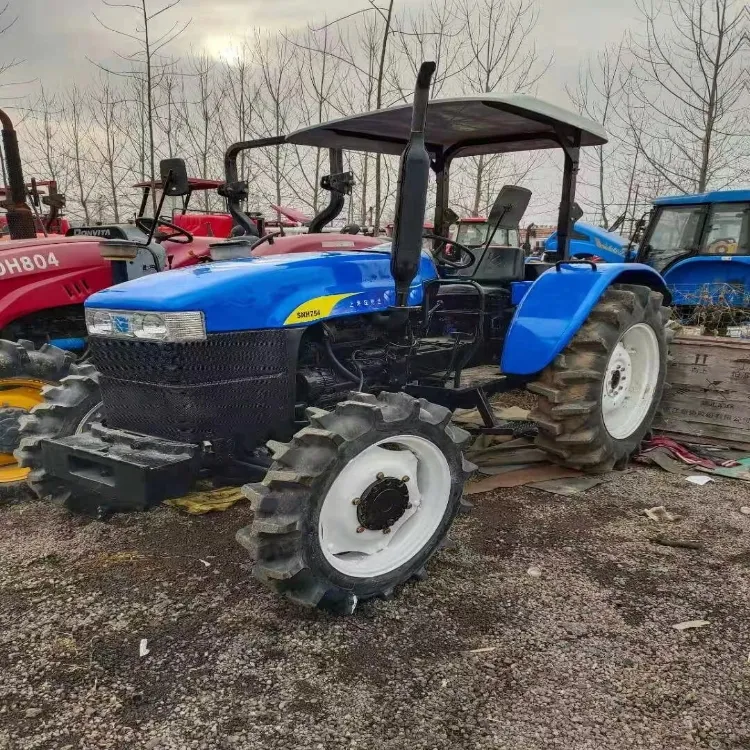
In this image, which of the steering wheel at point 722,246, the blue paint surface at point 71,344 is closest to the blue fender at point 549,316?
the blue paint surface at point 71,344

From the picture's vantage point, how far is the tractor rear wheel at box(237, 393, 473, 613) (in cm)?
234

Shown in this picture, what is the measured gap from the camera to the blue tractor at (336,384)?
8.17 feet

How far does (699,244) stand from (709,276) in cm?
42

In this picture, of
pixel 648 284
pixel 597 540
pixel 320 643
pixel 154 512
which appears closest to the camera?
pixel 320 643

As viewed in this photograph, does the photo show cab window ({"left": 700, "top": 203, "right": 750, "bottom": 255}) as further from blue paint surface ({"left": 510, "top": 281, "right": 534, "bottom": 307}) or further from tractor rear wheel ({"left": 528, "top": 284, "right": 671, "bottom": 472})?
blue paint surface ({"left": 510, "top": 281, "right": 534, "bottom": 307})

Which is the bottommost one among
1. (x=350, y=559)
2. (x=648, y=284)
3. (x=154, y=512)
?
(x=154, y=512)

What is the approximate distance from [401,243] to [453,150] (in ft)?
6.03

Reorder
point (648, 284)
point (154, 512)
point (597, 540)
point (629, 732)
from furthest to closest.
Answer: point (648, 284)
point (154, 512)
point (597, 540)
point (629, 732)

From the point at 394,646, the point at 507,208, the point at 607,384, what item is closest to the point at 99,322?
the point at 394,646

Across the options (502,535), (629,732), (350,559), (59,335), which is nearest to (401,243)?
(350,559)

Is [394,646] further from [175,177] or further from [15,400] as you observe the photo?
[175,177]

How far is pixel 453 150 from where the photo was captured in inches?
168

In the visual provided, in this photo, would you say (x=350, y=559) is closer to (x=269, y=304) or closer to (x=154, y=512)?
(x=269, y=304)

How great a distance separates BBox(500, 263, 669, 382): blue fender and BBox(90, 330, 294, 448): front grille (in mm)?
1370
